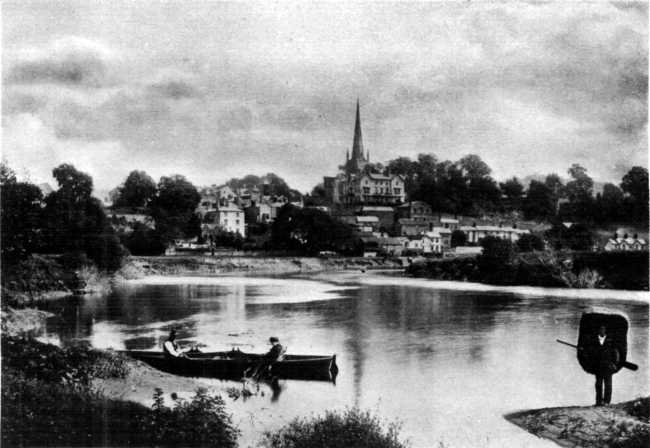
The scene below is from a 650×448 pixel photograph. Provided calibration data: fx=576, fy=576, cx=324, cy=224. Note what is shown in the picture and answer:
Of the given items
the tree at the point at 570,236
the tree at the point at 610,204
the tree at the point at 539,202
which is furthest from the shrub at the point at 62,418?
the tree at the point at 570,236

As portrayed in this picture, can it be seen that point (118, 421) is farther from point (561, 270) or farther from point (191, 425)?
point (561, 270)

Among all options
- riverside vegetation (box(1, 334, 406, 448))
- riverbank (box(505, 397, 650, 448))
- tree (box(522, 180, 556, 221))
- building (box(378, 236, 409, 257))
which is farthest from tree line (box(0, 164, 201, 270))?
building (box(378, 236, 409, 257))

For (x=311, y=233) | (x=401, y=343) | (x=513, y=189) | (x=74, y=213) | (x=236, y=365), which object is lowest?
(x=401, y=343)

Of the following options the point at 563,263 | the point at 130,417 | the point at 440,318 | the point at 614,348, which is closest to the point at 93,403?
the point at 130,417

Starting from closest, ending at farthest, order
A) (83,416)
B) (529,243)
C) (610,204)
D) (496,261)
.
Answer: (83,416) < (610,204) < (529,243) < (496,261)

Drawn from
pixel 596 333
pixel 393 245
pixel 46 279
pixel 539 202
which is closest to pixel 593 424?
pixel 596 333

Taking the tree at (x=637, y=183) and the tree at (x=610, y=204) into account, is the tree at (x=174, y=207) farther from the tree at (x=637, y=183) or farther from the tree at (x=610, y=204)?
the tree at (x=610, y=204)

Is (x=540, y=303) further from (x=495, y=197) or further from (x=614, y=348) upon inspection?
(x=614, y=348)
